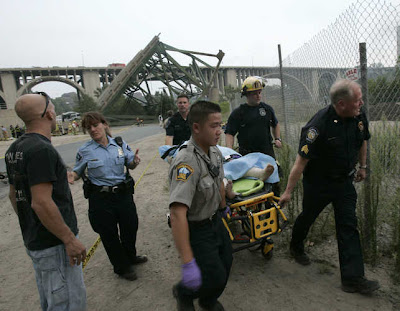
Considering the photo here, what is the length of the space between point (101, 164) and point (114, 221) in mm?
639

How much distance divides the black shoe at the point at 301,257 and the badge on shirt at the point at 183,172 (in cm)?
185

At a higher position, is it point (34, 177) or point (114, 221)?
point (34, 177)

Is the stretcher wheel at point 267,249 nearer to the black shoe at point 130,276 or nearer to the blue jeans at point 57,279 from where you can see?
the black shoe at point 130,276

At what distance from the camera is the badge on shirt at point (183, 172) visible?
1832mm

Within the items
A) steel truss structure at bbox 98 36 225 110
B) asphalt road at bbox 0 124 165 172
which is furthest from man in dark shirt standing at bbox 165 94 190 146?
steel truss structure at bbox 98 36 225 110

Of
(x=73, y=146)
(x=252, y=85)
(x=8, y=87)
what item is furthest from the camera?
(x=8, y=87)

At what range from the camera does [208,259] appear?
6.39ft

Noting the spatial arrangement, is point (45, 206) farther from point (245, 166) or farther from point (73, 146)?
point (73, 146)

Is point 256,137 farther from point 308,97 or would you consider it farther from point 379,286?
point 379,286

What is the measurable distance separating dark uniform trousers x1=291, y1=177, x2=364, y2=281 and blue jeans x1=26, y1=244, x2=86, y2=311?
85.3 inches

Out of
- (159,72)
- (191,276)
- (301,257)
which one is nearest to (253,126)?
(301,257)

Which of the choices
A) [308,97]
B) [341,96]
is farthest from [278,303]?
[308,97]

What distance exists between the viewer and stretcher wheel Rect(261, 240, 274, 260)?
118 inches

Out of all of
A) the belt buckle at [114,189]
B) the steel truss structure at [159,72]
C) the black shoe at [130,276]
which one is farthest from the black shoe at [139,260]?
the steel truss structure at [159,72]
